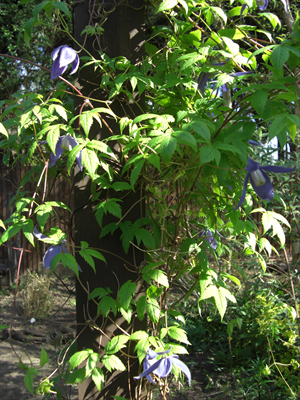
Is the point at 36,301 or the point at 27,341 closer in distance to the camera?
the point at 27,341

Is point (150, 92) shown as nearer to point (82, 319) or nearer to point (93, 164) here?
point (93, 164)

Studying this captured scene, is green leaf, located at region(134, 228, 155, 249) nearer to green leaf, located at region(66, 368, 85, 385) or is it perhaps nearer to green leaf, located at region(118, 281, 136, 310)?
green leaf, located at region(118, 281, 136, 310)

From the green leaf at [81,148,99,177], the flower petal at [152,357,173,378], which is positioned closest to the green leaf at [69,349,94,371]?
the flower petal at [152,357,173,378]

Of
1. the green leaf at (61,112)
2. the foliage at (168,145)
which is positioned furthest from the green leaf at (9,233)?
the green leaf at (61,112)

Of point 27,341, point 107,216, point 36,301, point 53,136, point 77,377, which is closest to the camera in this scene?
point 53,136

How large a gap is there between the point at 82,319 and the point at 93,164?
69cm

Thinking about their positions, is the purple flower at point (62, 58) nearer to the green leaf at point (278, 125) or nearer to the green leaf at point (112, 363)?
the green leaf at point (278, 125)

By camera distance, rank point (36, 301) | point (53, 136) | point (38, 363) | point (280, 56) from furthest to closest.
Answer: point (36, 301)
point (38, 363)
point (53, 136)
point (280, 56)

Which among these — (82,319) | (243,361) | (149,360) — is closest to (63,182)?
(243,361)

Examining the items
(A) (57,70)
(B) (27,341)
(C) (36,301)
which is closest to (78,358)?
(A) (57,70)

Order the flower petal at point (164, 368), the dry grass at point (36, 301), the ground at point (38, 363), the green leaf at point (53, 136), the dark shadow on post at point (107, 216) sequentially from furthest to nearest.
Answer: the dry grass at point (36, 301), the ground at point (38, 363), the dark shadow on post at point (107, 216), the green leaf at point (53, 136), the flower petal at point (164, 368)

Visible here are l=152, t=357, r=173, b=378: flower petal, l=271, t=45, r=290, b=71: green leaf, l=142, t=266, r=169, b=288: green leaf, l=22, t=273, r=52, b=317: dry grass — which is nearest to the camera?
l=271, t=45, r=290, b=71: green leaf

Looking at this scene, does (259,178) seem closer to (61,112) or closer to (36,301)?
(61,112)

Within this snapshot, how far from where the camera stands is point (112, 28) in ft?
4.32
